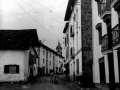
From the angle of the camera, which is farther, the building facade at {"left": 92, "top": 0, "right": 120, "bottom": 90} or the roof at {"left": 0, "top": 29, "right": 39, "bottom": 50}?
the roof at {"left": 0, "top": 29, "right": 39, "bottom": 50}

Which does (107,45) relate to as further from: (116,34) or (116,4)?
(116,4)

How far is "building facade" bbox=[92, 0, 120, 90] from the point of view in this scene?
1371cm

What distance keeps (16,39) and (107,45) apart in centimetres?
1676

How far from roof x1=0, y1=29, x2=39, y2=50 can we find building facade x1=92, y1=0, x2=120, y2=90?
1094 cm

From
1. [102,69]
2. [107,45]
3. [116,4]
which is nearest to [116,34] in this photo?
[116,4]

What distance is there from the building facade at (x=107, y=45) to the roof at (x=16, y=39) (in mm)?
10940

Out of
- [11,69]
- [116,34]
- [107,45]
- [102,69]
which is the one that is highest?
[116,34]

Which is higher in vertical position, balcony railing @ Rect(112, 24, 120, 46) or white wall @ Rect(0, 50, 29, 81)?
balcony railing @ Rect(112, 24, 120, 46)

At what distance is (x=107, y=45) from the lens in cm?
1501

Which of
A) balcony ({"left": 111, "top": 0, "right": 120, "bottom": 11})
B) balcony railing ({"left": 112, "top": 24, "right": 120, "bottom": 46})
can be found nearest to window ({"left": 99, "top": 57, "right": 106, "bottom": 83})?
balcony railing ({"left": 112, "top": 24, "right": 120, "bottom": 46})

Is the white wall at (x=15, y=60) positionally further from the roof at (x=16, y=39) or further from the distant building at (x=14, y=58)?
the roof at (x=16, y=39)

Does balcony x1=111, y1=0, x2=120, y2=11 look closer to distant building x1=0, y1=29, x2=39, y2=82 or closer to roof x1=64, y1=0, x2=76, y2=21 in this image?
roof x1=64, y1=0, x2=76, y2=21

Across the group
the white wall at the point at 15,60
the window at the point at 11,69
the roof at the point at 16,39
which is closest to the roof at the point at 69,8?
the roof at the point at 16,39

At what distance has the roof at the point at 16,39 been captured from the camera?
1086 inches
